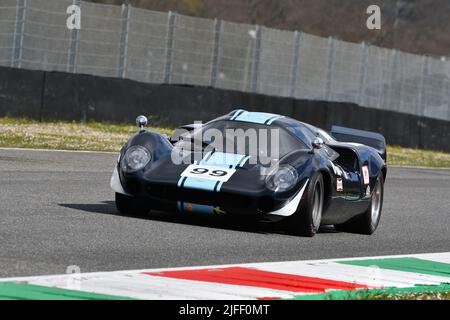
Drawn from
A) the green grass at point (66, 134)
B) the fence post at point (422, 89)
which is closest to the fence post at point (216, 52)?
the green grass at point (66, 134)

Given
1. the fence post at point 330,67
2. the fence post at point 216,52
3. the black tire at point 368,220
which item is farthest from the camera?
the fence post at point 330,67

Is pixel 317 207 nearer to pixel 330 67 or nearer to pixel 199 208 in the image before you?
pixel 199 208

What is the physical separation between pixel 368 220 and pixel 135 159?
2568mm

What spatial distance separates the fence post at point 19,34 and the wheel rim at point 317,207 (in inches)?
513

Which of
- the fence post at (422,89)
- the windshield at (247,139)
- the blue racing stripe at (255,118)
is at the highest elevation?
the fence post at (422,89)

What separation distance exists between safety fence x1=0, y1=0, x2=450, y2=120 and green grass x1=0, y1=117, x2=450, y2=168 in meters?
1.51

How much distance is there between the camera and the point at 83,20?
2355 cm

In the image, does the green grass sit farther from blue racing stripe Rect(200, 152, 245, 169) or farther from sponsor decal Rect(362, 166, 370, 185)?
blue racing stripe Rect(200, 152, 245, 169)

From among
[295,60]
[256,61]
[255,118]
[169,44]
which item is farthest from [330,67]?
[255,118]

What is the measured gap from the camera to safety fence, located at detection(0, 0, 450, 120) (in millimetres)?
22844

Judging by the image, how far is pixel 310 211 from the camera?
9.98 meters

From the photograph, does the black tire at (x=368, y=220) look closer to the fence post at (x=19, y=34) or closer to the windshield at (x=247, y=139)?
the windshield at (x=247, y=139)

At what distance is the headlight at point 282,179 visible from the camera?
9.79m
